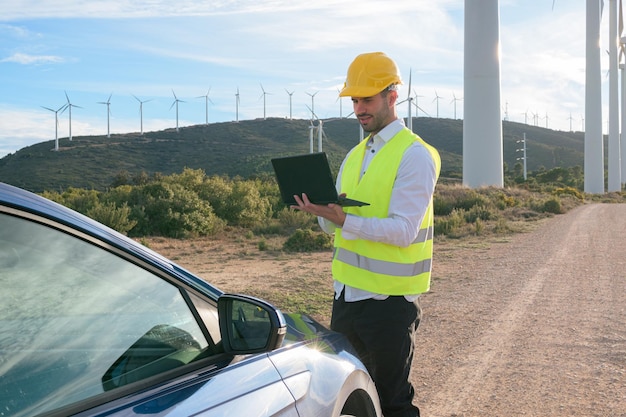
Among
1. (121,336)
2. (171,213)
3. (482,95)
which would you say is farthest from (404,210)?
(482,95)

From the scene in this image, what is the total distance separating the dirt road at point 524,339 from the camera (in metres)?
4.60

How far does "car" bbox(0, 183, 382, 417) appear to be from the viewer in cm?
A: 154

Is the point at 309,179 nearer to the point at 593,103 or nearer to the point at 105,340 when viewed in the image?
the point at 105,340

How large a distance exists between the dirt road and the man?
4.66ft

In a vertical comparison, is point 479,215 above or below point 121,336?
below

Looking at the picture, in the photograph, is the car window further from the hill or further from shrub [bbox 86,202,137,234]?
the hill

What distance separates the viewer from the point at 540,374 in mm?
5164

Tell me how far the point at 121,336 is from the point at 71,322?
17cm

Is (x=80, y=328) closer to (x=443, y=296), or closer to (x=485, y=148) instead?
(x=443, y=296)

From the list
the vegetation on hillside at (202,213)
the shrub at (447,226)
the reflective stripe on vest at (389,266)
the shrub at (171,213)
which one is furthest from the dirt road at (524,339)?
the shrub at (171,213)

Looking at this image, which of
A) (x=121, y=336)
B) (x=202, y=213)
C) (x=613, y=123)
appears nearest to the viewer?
(x=121, y=336)

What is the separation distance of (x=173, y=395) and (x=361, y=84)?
184cm

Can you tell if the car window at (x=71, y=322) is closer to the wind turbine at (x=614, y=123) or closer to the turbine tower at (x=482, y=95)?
the turbine tower at (x=482, y=95)

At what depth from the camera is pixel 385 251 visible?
3.14 metres
